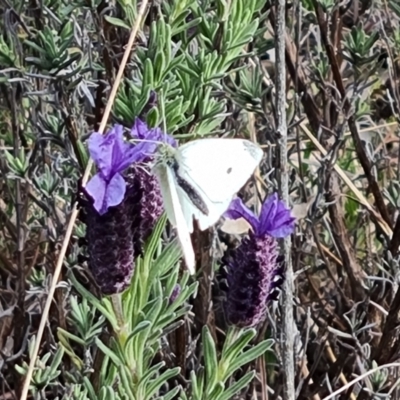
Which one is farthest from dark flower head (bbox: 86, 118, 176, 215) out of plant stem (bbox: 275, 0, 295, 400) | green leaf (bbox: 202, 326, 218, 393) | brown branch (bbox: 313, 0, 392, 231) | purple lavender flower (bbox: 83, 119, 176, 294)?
brown branch (bbox: 313, 0, 392, 231)

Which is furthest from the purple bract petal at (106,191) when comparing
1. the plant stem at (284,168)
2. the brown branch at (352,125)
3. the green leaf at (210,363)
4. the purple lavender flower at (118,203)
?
the brown branch at (352,125)

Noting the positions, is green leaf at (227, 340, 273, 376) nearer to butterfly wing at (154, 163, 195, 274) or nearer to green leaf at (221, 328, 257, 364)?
green leaf at (221, 328, 257, 364)

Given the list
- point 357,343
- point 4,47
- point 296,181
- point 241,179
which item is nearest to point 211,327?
point 357,343

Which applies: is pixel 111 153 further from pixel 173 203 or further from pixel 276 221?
pixel 276 221

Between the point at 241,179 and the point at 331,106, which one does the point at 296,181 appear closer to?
the point at 331,106

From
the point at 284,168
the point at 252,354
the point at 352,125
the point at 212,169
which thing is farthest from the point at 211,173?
the point at 352,125
